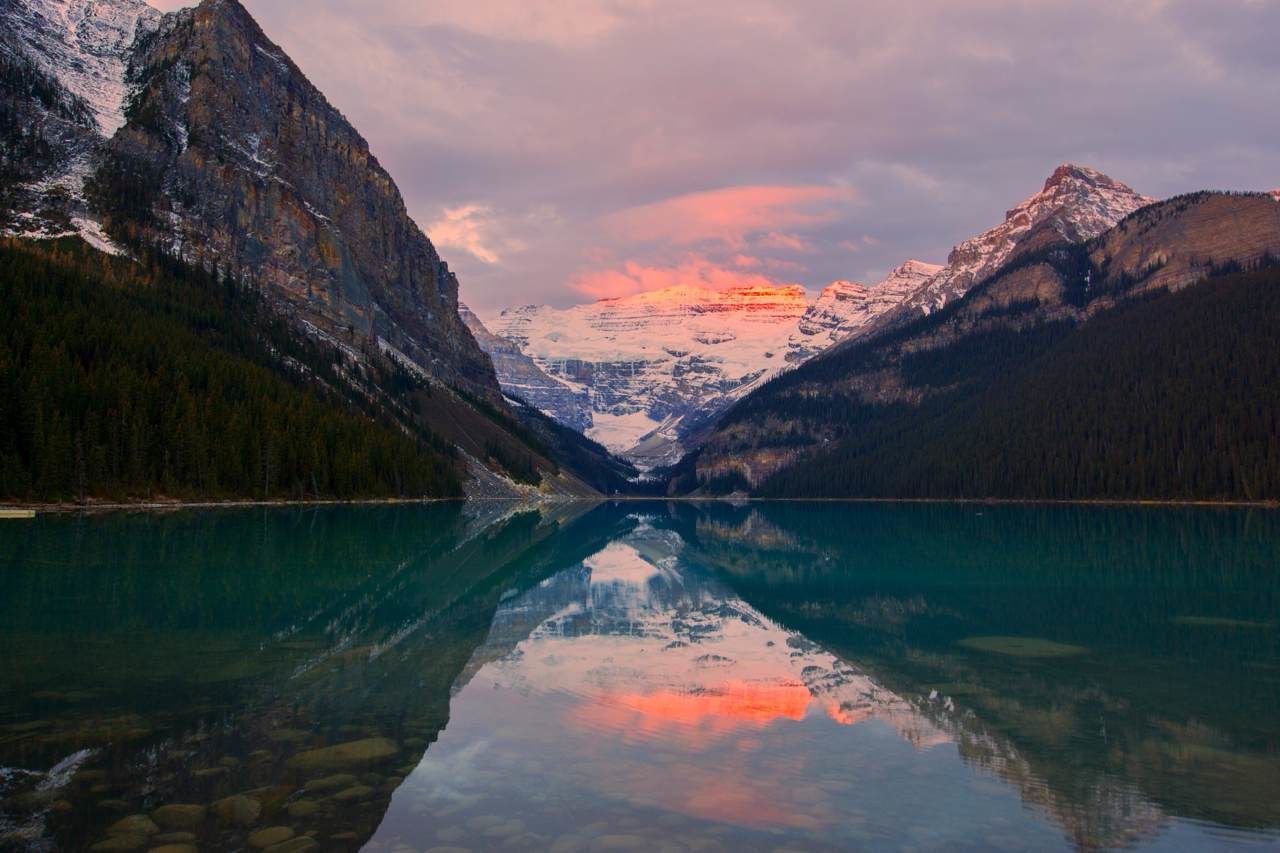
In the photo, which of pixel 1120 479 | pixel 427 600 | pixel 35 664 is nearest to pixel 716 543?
pixel 427 600

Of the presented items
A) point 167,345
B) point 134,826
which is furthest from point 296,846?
point 167,345

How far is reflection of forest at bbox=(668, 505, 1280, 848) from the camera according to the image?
16.3 metres

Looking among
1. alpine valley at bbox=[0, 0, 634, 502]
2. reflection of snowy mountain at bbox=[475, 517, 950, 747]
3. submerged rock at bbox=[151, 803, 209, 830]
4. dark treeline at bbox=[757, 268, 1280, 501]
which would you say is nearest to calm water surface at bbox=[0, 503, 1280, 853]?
submerged rock at bbox=[151, 803, 209, 830]

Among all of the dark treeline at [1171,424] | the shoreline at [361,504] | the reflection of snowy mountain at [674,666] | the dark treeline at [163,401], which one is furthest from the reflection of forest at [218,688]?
the dark treeline at [1171,424]

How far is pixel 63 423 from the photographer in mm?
82688

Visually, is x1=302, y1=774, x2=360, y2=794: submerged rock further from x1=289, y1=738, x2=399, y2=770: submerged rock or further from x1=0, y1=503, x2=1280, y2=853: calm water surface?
x1=289, y1=738, x2=399, y2=770: submerged rock

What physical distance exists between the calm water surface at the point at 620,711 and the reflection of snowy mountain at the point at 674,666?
15 centimetres

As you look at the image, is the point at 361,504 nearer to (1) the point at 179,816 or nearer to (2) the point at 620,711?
(2) the point at 620,711

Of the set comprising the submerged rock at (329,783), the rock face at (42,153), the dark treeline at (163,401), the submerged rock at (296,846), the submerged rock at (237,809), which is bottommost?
the submerged rock at (296,846)

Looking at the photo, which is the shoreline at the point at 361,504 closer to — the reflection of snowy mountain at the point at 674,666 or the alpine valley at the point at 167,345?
the alpine valley at the point at 167,345

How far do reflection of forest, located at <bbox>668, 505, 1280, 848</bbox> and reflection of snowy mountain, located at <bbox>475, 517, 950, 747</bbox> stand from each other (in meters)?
1.48

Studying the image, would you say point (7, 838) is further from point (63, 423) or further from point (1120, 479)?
point (1120, 479)

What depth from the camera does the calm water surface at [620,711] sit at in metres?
14.1

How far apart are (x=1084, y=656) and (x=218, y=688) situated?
22.6 meters
